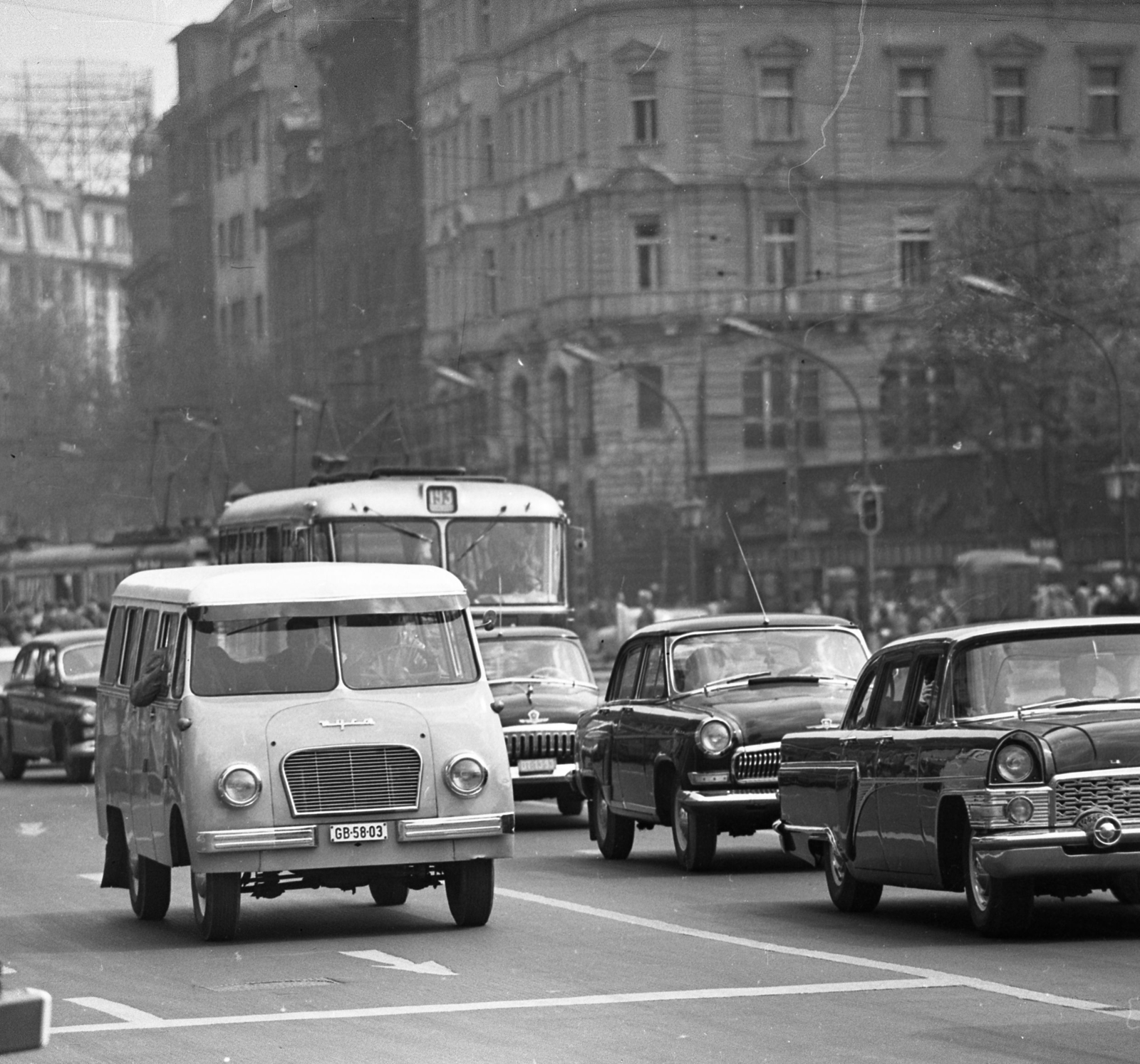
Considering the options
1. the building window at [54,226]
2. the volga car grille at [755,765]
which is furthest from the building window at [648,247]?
the volga car grille at [755,765]

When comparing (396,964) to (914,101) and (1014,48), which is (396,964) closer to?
(914,101)

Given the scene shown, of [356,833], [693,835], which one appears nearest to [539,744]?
[693,835]

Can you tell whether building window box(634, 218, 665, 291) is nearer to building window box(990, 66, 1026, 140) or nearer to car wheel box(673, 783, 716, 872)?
building window box(990, 66, 1026, 140)

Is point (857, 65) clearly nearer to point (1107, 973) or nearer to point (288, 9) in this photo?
point (288, 9)

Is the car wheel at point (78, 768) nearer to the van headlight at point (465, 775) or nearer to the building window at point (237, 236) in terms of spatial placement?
the van headlight at point (465, 775)

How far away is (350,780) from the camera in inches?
537

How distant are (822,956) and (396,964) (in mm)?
1915

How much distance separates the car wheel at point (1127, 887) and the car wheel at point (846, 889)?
1285 millimetres

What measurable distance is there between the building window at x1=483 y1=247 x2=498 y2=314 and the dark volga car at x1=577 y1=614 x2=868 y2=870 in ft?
178

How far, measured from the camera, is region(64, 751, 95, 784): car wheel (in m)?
30.5

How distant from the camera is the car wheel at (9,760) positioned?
32.2 m

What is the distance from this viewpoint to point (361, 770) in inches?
539

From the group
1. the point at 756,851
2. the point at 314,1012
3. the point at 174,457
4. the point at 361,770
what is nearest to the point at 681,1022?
the point at 314,1012

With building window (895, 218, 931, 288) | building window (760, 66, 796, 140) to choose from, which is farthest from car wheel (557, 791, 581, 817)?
building window (760, 66, 796, 140)
